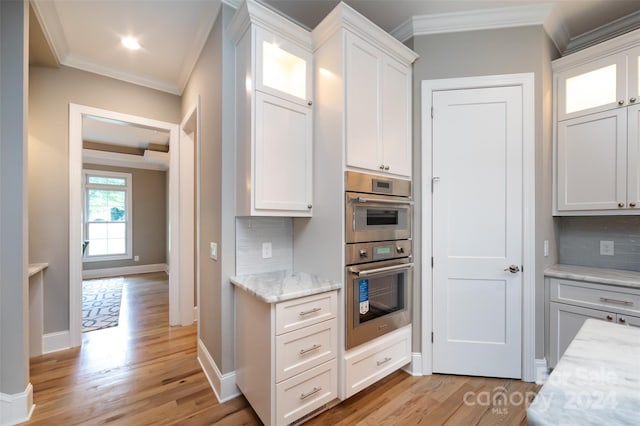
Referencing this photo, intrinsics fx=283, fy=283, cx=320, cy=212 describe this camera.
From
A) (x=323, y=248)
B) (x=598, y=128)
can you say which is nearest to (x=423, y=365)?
(x=323, y=248)

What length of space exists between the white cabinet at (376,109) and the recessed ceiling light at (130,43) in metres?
1.95

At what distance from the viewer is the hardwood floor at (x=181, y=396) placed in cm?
181

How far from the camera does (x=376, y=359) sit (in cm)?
204

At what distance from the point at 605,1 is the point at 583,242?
1896 mm

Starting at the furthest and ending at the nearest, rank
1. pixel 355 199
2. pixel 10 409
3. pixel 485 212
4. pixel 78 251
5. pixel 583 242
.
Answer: pixel 78 251 → pixel 583 242 → pixel 485 212 → pixel 355 199 → pixel 10 409

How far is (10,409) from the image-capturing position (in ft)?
5.78

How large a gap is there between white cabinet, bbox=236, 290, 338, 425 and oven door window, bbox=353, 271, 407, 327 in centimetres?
19

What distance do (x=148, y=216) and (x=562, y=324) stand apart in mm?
7717

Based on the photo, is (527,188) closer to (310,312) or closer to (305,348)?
(310,312)

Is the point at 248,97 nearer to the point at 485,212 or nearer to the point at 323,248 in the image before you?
the point at 323,248

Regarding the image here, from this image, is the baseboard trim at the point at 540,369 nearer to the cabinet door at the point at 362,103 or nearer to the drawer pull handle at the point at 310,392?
the drawer pull handle at the point at 310,392

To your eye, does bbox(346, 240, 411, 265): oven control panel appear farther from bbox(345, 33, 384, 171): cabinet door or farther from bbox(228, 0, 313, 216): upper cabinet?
bbox(345, 33, 384, 171): cabinet door

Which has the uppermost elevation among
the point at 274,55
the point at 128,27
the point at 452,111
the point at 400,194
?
the point at 128,27

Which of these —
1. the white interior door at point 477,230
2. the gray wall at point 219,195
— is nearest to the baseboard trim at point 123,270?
the gray wall at point 219,195
